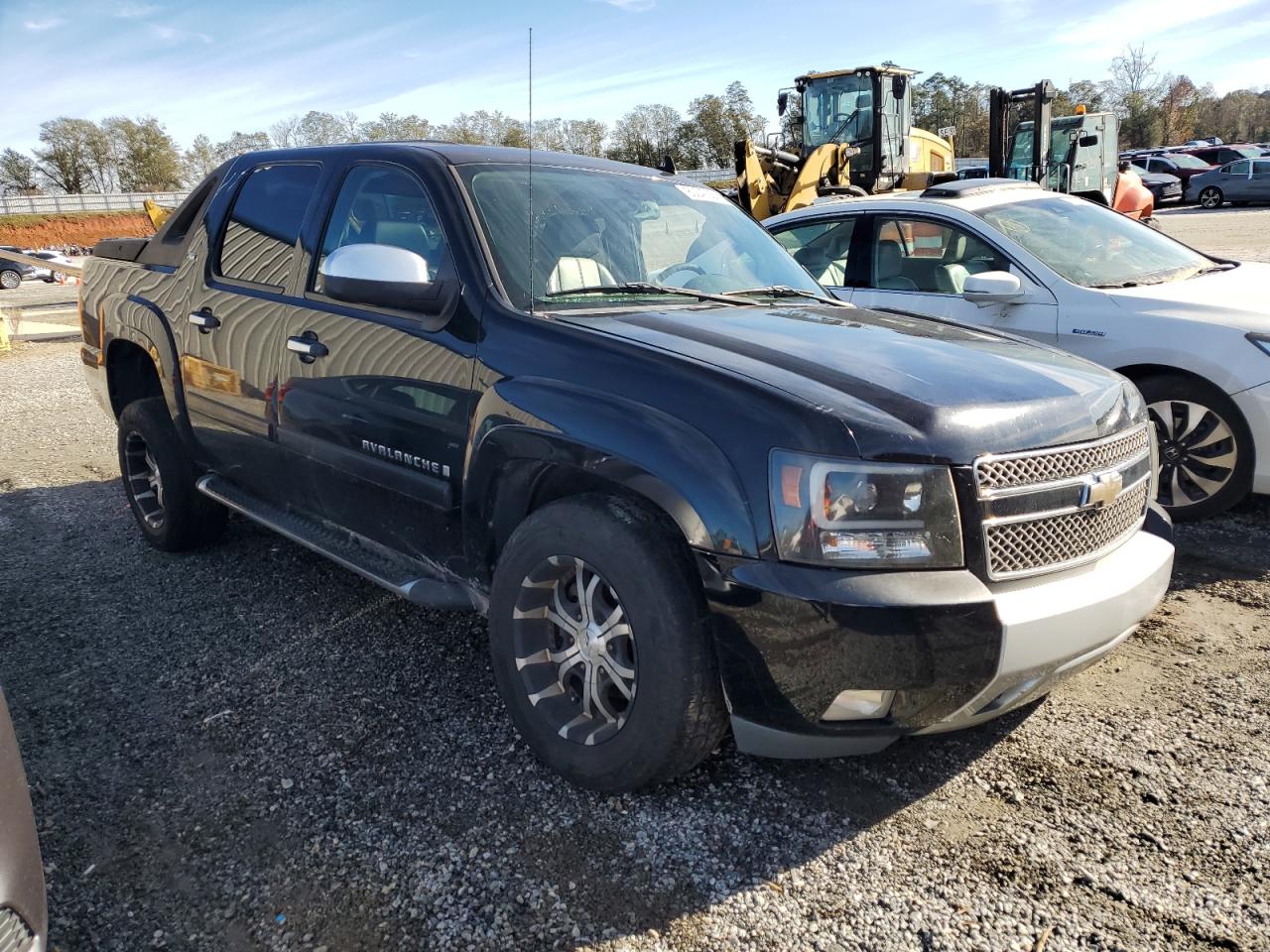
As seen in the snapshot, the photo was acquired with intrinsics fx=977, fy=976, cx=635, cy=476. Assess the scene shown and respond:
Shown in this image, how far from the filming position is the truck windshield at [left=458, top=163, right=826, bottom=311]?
10.5 feet

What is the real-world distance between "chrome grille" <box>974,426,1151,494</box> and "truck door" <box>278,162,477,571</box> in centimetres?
153

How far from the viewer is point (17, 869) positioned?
176 centimetres

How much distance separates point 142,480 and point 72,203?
60075 mm

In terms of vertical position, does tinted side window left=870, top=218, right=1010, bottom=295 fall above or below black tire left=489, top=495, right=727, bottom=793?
above

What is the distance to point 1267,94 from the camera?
82438mm

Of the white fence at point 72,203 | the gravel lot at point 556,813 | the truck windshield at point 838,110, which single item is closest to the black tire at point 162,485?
the gravel lot at point 556,813

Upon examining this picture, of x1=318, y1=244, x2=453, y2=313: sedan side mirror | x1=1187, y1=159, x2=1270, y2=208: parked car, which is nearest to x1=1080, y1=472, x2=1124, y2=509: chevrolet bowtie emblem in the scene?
x1=318, y1=244, x2=453, y2=313: sedan side mirror

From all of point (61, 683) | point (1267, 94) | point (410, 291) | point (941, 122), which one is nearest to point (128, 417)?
point (61, 683)

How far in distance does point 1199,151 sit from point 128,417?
40700 millimetres

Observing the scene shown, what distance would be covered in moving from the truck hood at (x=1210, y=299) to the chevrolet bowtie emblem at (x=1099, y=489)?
2648mm

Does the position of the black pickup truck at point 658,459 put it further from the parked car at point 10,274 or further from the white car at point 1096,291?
the parked car at point 10,274

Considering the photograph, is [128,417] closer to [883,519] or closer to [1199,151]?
[883,519]

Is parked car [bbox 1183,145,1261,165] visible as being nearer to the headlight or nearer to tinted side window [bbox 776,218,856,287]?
tinted side window [bbox 776,218,856,287]

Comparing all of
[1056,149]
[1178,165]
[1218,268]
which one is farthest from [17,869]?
[1178,165]
